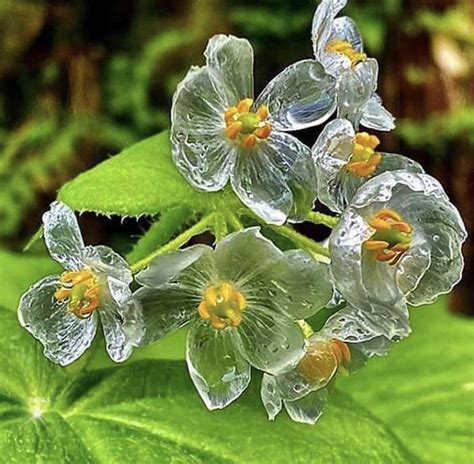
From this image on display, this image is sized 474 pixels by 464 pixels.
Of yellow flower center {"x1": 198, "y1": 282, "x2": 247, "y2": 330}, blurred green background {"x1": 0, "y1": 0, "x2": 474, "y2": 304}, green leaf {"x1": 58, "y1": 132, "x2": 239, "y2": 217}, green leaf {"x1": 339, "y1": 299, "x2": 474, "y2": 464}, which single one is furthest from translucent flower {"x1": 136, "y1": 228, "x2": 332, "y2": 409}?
blurred green background {"x1": 0, "y1": 0, "x2": 474, "y2": 304}

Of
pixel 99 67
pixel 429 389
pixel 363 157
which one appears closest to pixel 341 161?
pixel 363 157

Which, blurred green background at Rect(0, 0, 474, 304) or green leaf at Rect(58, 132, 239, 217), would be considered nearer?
green leaf at Rect(58, 132, 239, 217)

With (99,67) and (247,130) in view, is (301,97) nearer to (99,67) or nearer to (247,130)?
(247,130)

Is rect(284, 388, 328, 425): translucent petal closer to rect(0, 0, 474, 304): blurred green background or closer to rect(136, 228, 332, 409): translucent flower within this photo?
rect(136, 228, 332, 409): translucent flower

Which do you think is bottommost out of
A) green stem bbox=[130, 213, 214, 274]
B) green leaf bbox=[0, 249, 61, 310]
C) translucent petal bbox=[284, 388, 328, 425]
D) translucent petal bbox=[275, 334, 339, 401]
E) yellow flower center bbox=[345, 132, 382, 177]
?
green leaf bbox=[0, 249, 61, 310]

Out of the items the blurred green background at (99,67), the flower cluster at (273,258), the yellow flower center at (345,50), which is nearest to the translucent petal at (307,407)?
the flower cluster at (273,258)

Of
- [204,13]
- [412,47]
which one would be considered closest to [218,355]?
[204,13]

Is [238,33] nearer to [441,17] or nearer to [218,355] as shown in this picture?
[441,17]
